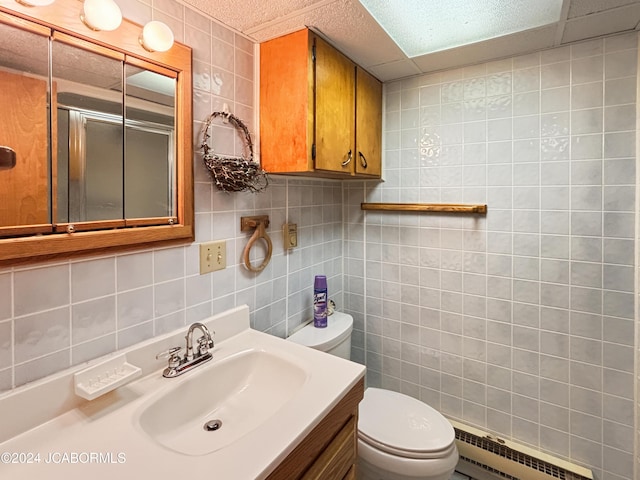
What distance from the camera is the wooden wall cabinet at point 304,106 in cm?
125

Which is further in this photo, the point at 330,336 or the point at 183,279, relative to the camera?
the point at 330,336

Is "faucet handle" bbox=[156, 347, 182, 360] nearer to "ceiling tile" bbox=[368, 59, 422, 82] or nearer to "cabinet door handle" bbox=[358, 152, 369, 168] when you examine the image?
"cabinet door handle" bbox=[358, 152, 369, 168]

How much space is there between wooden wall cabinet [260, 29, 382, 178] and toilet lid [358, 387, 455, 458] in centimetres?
110

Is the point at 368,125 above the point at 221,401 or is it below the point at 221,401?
above

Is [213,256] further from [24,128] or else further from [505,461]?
[505,461]

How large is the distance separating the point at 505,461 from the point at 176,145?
6.52ft

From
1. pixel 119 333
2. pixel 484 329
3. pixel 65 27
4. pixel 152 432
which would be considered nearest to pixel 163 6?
pixel 65 27

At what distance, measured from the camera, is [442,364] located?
1808 millimetres

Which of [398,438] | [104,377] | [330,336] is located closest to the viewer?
[104,377]

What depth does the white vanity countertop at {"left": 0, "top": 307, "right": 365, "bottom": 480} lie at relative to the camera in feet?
2.15

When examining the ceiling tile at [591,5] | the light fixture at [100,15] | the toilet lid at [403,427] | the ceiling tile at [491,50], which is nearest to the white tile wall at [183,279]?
the light fixture at [100,15]

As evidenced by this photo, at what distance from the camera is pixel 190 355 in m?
1.08

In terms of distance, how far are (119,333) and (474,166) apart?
1.64 metres

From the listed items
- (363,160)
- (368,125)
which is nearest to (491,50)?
(368,125)
